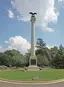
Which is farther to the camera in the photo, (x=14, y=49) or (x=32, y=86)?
(x=14, y=49)

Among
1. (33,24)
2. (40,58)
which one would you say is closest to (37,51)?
(40,58)

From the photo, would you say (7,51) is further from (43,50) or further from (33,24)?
(33,24)

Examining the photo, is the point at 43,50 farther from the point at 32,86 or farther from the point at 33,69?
the point at 32,86

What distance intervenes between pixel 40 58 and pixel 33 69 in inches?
1408

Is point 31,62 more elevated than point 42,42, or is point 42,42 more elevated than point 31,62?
point 42,42

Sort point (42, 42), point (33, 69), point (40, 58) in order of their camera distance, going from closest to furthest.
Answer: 1. point (33, 69)
2. point (40, 58)
3. point (42, 42)

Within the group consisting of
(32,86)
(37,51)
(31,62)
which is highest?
(37,51)

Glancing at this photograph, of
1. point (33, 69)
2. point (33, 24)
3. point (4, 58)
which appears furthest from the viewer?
point (4, 58)

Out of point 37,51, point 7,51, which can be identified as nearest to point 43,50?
point 37,51

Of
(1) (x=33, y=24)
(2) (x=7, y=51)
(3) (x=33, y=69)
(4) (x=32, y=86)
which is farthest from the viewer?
(2) (x=7, y=51)

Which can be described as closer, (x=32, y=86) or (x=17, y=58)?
(x=32, y=86)

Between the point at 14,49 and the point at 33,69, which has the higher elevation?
the point at 14,49

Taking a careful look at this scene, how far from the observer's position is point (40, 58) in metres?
85.5

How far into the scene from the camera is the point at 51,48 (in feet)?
339
